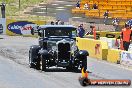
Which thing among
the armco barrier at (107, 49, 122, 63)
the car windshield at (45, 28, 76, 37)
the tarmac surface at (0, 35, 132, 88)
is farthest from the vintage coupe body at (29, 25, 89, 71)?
the armco barrier at (107, 49, 122, 63)

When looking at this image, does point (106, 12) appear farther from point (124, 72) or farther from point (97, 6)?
point (124, 72)

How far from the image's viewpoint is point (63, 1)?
209ft

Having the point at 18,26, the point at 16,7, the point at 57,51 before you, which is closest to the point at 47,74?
the point at 57,51

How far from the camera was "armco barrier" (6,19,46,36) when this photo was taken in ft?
174

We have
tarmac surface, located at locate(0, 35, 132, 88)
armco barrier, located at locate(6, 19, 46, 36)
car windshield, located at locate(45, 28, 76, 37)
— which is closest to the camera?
tarmac surface, located at locate(0, 35, 132, 88)

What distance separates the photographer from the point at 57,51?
22797 millimetres

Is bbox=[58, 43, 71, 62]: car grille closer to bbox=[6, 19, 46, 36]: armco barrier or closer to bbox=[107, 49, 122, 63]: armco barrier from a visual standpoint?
bbox=[107, 49, 122, 63]: armco barrier

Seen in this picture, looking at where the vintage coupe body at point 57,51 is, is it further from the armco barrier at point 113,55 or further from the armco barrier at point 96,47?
the armco barrier at point 96,47

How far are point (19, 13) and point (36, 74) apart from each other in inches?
1579

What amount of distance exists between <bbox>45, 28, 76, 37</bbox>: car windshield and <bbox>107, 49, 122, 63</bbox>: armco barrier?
5.98 meters

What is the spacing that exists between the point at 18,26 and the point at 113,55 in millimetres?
24796

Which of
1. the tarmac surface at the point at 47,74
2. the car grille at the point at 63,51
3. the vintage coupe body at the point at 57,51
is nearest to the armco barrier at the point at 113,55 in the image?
the tarmac surface at the point at 47,74

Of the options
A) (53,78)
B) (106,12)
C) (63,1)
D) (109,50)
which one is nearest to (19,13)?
(63,1)

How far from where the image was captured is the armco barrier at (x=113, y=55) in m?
29.2
